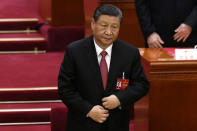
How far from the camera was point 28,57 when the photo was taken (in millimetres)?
4840

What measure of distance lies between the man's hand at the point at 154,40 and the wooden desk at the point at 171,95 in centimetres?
42

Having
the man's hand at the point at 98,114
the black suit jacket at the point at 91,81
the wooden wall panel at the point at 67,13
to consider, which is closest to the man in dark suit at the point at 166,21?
the black suit jacket at the point at 91,81

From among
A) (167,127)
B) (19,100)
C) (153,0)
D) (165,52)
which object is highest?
(153,0)

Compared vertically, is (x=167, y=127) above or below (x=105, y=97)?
below

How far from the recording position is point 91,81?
6.77 ft

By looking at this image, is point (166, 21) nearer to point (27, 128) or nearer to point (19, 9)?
point (27, 128)

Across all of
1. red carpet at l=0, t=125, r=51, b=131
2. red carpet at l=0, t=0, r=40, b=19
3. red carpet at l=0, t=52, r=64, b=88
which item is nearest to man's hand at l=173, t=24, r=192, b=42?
red carpet at l=0, t=125, r=51, b=131

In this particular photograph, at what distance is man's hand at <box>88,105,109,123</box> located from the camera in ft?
6.61

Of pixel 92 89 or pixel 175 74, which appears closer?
pixel 92 89

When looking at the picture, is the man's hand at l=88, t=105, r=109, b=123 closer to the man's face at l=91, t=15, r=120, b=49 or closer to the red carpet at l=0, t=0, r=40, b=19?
the man's face at l=91, t=15, r=120, b=49

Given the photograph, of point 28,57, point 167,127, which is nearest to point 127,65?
point 167,127

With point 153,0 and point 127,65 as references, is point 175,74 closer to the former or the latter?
point 127,65

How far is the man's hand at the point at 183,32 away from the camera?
280 cm

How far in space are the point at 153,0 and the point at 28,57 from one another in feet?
7.32
